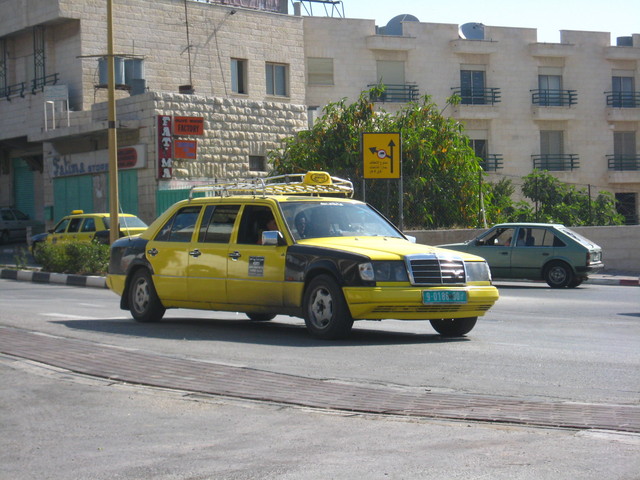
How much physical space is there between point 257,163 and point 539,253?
49.5 feet

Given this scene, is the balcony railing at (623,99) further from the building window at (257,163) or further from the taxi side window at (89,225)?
the taxi side window at (89,225)

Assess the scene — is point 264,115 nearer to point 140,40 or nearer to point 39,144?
point 140,40

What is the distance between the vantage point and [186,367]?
8.88 m

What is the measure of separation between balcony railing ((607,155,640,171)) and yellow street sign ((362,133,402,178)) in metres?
28.6

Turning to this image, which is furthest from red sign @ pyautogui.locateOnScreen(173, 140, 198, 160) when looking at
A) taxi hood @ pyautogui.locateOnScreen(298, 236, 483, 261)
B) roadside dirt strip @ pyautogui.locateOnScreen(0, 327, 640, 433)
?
roadside dirt strip @ pyautogui.locateOnScreen(0, 327, 640, 433)

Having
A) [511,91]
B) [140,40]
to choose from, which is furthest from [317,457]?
[511,91]

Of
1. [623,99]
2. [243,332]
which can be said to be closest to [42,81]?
[623,99]

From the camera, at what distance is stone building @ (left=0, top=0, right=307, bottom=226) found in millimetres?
33125

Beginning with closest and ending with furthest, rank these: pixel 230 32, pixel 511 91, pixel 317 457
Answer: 1. pixel 317 457
2. pixel 230 32
3. pixel 511 91

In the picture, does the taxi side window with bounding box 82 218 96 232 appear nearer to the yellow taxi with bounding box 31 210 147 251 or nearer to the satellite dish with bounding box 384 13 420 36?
the yellow taxi with bounding box 31 210 147 251

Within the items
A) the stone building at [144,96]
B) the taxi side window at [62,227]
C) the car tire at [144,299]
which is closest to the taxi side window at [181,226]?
the car tire at [144,299]

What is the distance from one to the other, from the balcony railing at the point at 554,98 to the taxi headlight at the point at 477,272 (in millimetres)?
38588

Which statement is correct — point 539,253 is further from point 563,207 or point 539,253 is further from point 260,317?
point 260,317

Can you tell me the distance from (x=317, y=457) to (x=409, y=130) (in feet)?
83.6
